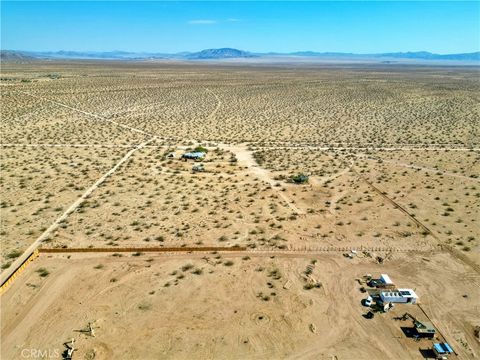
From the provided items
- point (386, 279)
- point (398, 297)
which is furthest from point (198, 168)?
point (398, 297)

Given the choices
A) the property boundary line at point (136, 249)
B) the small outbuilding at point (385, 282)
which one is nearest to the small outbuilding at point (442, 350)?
the small outbuilding at point (385, 282)

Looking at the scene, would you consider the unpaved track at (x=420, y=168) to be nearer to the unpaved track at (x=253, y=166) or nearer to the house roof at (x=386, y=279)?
the unpaved track at (x=253, y=166)

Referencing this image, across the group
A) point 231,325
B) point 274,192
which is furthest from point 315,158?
point 231,325

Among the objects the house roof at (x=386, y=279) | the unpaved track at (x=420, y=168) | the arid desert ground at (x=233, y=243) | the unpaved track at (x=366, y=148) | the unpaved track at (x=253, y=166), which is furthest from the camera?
the unpaved track at (x=366, y=148)

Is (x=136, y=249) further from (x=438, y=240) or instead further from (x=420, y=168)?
(x=420, y=168)

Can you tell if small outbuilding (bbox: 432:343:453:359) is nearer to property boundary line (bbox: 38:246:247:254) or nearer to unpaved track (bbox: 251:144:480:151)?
property boundary line (bbox: 38:246:247:254)

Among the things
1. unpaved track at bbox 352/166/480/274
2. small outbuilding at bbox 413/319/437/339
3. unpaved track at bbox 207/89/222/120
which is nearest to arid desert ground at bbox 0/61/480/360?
unpaved track at bbox 352/166/480/274

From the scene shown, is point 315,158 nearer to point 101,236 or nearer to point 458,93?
point 101,236
